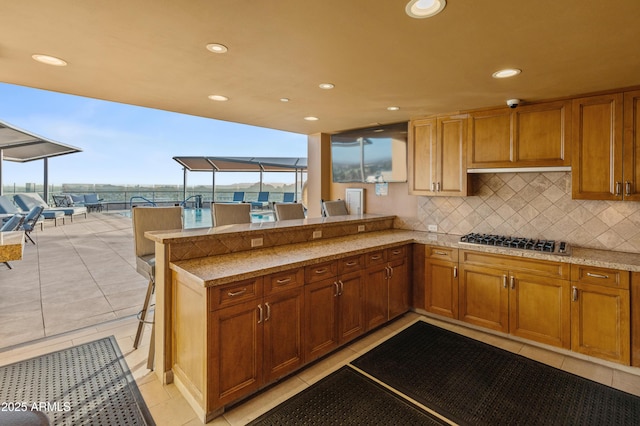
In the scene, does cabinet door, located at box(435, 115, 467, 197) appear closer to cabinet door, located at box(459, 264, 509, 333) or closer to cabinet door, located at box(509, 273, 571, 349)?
cabinet door, located at box(459, 264, 509, 333)

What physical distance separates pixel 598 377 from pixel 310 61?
319 centimetres

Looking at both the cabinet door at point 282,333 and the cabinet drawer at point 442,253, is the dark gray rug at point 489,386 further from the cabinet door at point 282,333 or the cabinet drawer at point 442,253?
the cabinet drawer at point 442,253

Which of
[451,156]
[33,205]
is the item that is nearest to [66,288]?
[451,156]

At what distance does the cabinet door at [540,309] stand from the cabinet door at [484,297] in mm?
65

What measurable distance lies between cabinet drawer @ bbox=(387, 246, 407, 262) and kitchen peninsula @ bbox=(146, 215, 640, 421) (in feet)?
0.03

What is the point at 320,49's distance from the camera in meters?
1.93

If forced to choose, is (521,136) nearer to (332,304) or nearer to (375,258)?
(375,258)

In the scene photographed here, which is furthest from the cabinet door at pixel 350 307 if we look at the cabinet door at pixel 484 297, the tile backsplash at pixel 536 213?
the tile backsplash at pixel 536 213

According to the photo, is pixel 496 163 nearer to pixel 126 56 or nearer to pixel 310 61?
pixel 310 61

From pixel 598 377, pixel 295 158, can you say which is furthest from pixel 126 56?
pixel 295 158

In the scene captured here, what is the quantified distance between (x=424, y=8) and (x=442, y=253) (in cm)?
244

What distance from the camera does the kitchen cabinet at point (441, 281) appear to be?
324cm

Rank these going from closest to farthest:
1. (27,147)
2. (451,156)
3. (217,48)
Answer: (217,48), (451,156), (27,147)

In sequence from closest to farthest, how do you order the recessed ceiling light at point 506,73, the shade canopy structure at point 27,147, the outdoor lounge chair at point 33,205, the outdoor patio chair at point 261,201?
the recessed ceiling light at point 506,73 < the shade canopy structure at point 27,147 < the outdoor lounge chair at point 33,205 < the outdoor patio chair at point 261,201
